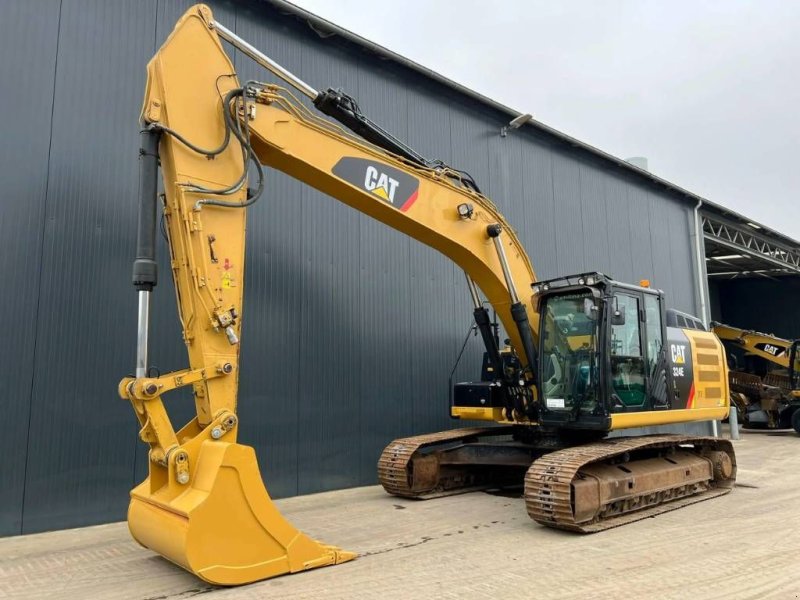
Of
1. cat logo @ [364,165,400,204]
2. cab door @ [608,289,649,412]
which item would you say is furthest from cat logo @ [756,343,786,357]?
cat logo @ [364,165,400,204]

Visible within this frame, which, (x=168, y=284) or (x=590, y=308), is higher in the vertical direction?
(x=168, y=284)

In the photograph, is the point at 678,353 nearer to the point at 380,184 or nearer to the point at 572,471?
the point at 572,471

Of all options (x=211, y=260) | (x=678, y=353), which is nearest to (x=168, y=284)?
(x=211, y=260)

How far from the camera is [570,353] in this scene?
7688mm

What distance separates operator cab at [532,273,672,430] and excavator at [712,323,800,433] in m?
12.6

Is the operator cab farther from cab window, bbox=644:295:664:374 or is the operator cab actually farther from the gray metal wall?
the gray metal wall

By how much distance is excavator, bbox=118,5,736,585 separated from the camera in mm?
4859

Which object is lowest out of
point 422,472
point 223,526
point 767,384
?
point 422,472

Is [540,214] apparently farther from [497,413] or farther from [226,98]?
[226,98]

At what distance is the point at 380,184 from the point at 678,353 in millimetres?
4895

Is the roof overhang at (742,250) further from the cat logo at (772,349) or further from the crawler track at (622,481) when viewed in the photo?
the crawler track at (622,481)

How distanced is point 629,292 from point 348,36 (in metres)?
6.11

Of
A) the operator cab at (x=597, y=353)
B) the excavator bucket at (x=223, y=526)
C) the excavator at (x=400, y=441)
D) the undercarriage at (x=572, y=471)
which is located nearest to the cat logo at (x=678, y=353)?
the excavator at (x=400, y=441)

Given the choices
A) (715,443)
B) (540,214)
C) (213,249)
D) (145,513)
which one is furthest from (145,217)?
(540,214)
